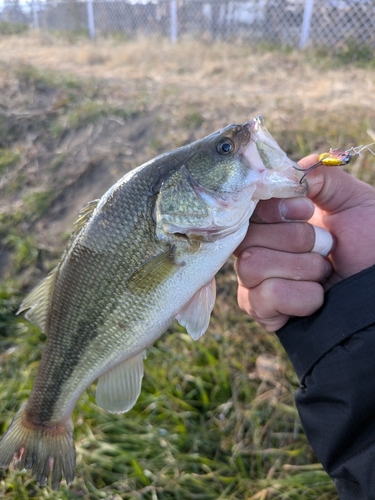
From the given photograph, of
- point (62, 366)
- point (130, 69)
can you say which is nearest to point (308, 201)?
point (62, 366)

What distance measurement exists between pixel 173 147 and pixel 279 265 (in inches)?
141

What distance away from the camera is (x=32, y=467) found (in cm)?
168

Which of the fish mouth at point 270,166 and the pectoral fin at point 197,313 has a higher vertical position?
the fish mouth at point 270,166

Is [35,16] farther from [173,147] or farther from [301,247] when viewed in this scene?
[301,247]

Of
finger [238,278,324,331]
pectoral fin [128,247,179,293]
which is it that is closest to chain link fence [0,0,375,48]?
finger [238,278,324,331]

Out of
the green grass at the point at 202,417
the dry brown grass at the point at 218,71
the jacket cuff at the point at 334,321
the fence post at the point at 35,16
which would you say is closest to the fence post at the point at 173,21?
the dry brown grass at the point at 218,71

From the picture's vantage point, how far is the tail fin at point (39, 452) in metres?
1.68

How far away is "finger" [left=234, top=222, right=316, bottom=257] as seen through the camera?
61.2 inches

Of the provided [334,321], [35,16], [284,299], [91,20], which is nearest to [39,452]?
[284,299]

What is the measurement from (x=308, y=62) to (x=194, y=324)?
761 centimetres

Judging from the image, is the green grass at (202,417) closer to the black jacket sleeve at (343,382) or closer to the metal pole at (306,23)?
the black jacket sleeve at (343,382)

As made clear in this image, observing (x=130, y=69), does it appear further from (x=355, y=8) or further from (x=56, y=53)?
(x=355, y=8)

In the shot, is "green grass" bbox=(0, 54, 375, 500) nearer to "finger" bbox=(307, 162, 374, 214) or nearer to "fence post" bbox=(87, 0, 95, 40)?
"finger" bbox=(307, 162, 374, 214)

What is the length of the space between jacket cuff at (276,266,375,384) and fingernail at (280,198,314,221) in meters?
0.28
